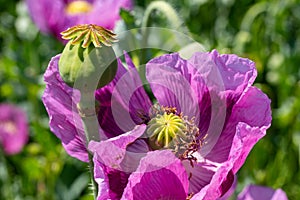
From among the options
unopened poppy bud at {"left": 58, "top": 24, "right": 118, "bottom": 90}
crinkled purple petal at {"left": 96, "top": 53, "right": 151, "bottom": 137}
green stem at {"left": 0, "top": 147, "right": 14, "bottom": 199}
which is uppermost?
unopened poppy bud at {"left": 58, "top": 24, "right": 118, "bottom": 90}

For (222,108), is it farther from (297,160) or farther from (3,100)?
(3,100)

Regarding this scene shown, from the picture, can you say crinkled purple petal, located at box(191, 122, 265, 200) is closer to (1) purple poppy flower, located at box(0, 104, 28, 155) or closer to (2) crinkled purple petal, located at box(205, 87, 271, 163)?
(2) crinkled purple petal, located at box(205, 87, 271, 163)

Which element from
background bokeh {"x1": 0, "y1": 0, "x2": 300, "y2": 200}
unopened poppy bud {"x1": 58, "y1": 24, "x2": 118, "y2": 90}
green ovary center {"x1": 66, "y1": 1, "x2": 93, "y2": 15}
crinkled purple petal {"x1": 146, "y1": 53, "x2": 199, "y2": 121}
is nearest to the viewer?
unopened poppy bud {"x1": 58, "y1": 24, "x2": 118, "y2": 90}

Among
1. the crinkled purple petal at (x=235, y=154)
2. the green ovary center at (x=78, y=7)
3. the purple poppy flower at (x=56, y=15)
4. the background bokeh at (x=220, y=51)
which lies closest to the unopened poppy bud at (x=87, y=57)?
the crinkled purple petal at (x=235, y=154)

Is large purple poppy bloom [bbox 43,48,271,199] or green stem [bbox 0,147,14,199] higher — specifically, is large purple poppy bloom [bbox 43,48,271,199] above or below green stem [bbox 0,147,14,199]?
above

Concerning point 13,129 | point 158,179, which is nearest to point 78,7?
point 13,129

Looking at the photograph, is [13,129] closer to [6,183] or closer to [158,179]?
[6,183]

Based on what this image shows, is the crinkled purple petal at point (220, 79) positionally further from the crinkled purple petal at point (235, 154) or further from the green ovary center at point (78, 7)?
the green ovary center at point (78, 7)

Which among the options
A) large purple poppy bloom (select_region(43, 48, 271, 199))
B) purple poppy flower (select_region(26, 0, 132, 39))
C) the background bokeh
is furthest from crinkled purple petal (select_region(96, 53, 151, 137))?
purple poppy flower (select_region(26, 0, 132, 39))
